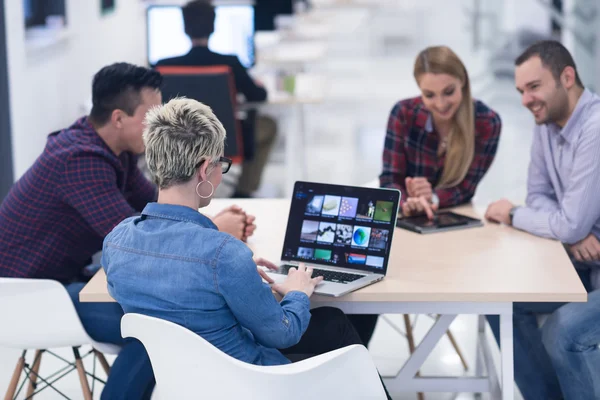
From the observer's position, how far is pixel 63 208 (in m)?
2.63

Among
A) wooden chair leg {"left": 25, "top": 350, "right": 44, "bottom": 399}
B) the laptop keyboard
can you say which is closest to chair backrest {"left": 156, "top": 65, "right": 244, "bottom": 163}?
wooden chair leg {"left": 25, "top": 350, "right": 44, "bottom": 399}

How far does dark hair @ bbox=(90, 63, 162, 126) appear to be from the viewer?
266 centimetres

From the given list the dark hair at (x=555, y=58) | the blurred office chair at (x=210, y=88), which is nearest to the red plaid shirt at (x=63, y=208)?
the dark hair at (x=555, y=58)

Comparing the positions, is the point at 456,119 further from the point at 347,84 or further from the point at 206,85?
the point at 347,84

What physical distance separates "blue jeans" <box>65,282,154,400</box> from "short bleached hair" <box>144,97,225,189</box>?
0.65 meters

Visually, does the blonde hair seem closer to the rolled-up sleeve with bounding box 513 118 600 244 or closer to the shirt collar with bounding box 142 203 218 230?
the rolled-up sleeve with bounding box 513 118 600 244

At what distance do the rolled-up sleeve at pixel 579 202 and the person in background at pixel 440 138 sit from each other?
0.41m

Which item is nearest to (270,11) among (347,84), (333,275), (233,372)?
(347,84)

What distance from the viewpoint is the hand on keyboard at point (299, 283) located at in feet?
7.10

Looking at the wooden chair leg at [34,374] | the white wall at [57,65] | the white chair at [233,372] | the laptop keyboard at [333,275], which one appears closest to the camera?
the white chair at [233,372]

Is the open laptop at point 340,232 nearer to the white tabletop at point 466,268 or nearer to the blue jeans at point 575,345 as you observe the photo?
the white tabletop at point 466,268

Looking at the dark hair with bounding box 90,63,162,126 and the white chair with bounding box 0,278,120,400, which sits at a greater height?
the dark hair with bounding box 90,63,162,126

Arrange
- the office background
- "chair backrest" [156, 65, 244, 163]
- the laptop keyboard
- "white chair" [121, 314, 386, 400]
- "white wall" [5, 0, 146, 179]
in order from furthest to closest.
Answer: "white wall" [5, 0, 146, 179], the office background, "chair backrest" [156, 65, 244, 163], the laptop keyboard, "white chair" [121, 314, 386, 400]

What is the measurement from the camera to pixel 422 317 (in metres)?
3.88
